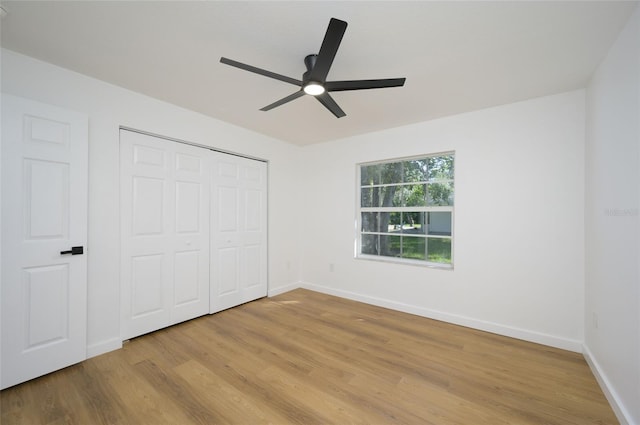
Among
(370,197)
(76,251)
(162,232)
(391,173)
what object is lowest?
(76,251)

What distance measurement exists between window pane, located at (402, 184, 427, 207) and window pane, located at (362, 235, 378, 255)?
74 cm

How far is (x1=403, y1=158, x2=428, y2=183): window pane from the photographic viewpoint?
351cm

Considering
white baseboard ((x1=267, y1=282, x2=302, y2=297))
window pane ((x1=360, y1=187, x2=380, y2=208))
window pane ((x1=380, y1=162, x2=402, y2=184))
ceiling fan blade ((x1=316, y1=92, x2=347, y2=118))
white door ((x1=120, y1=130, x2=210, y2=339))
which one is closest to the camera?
ceiling fan blade ((x1=316, y1=92, x2=347, y2=118))

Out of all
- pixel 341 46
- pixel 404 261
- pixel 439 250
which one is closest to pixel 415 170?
pixel 439 250

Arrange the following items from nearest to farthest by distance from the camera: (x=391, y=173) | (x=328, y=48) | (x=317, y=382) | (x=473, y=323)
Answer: (x=328, y=48), (x=317, y=382), (x=473, y=323), (x=391, y=173)

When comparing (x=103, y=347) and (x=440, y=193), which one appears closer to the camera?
(x=103, y=347)

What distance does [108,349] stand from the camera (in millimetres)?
2430

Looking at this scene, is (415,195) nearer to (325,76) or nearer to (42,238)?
(325,76)

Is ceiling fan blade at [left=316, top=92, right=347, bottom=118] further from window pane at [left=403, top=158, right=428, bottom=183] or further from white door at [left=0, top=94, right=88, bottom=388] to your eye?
white door at [left=0, top=94, right=88, bottom=388]

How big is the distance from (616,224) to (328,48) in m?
2.28

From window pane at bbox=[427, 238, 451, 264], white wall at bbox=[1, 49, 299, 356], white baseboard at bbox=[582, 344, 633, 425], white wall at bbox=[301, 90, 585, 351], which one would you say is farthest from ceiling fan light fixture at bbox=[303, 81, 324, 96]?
white baseboard at bbox=[582, 344, 633, 425]

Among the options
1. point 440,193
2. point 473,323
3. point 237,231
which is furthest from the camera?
point 237,231

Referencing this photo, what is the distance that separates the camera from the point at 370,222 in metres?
4.05

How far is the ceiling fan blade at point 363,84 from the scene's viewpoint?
177 cm
